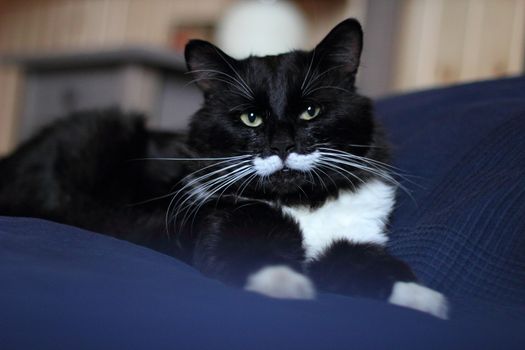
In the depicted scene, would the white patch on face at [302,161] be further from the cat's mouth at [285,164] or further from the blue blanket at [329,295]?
the blue blanket at [329,295]

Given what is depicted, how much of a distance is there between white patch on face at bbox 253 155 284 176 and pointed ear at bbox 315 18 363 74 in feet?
0.90

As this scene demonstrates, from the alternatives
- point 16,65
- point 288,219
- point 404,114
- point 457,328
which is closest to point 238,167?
point 288,219

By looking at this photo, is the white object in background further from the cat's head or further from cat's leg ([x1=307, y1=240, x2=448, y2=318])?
cat's leg ([x1=307, y1=240, x2=448, y2=318])

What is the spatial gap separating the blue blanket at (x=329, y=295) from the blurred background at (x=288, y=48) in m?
1.14

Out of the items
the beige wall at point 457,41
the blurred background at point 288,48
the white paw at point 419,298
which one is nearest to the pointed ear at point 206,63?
the white paw at point 419,298

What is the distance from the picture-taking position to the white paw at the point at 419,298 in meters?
0.81

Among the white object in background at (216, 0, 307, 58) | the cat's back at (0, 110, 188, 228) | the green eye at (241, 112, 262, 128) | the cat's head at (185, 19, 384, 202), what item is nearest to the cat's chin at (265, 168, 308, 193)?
the cat's head at (185, 19, 384, 202)

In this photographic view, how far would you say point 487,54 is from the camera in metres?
2.28

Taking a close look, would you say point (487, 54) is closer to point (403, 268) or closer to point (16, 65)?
point (403, 268)

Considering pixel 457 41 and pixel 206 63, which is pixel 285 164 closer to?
pixel 206 63

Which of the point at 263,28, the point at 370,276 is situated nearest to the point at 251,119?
the point at 370,276

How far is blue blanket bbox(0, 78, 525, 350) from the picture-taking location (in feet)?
1.99

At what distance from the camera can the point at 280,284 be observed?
796 millimetres

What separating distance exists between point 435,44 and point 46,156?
1.68 metres
